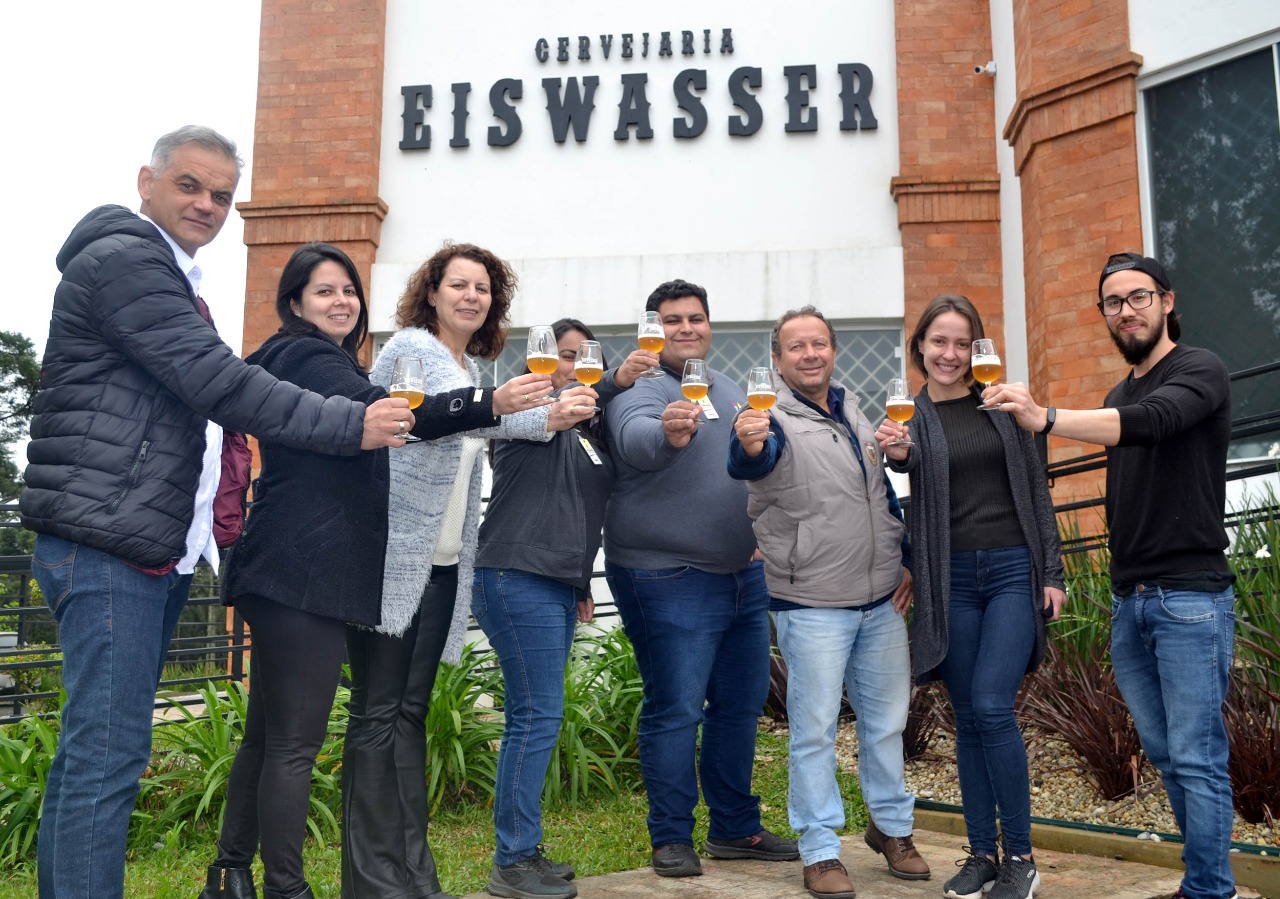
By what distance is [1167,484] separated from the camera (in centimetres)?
353

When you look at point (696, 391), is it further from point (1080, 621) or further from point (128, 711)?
point (1080, 621)

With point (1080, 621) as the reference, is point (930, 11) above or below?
above

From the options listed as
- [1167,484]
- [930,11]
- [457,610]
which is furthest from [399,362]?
[930,11]

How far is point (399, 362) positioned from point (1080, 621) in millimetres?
4048

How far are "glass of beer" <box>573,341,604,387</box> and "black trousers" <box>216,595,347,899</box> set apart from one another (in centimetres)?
111

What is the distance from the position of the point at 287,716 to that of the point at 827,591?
189 centimetres

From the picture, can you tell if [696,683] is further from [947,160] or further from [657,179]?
[947,160]

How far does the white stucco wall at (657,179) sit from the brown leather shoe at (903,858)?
25.8 feet

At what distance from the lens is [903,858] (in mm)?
4023

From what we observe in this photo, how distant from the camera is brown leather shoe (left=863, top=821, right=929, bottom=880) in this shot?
4.00m

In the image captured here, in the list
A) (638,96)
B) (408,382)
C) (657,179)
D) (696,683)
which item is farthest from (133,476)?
(638,96)

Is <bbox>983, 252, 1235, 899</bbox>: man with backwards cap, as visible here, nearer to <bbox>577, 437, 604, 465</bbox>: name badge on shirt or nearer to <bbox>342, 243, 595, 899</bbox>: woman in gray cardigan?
<bbox>577, 437, 604, 465</bbox>: name badge on shirt

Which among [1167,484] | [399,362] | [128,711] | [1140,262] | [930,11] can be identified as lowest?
[128,711]

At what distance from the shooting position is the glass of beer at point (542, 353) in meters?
3.48
